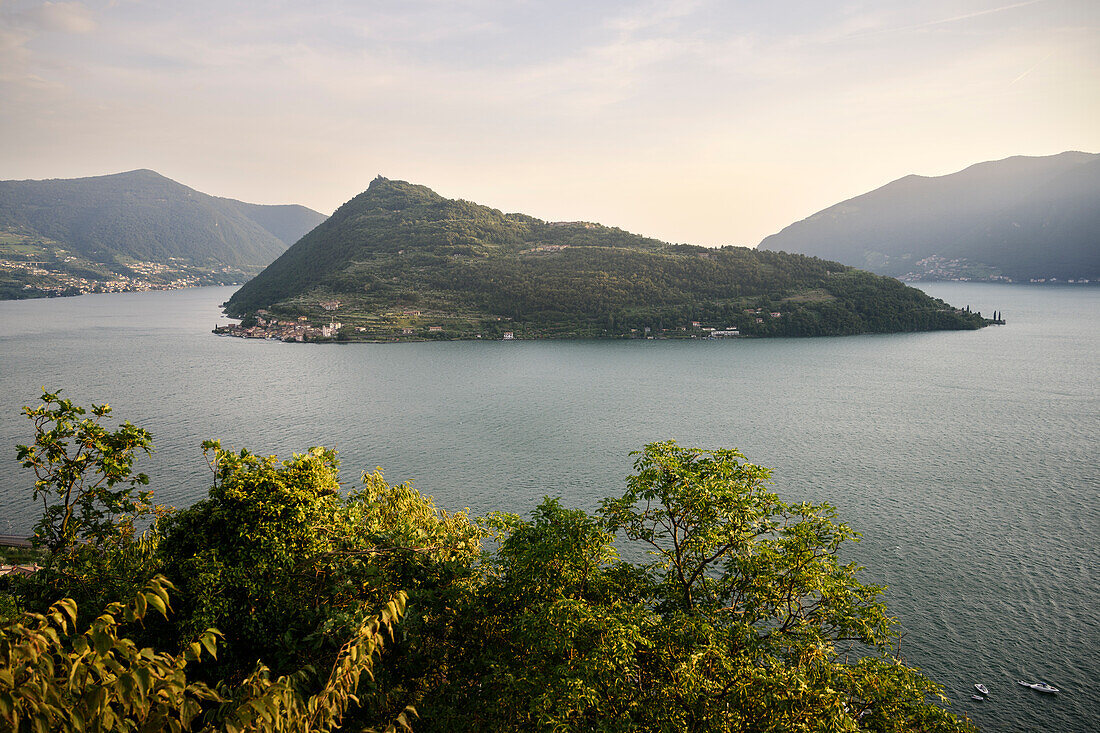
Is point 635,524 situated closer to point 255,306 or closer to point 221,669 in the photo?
point 221,669

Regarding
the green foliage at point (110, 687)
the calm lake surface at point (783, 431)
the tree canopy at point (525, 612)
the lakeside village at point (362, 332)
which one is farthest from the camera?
the lakeside village at point (362, 332)

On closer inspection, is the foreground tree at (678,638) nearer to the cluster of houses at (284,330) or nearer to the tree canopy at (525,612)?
the tree canopy at (525,612)

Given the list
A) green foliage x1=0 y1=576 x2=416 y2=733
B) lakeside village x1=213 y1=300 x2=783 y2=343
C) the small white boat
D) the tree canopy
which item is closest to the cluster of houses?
lakeside village x1=213 y1=300 x2=783 y2=343

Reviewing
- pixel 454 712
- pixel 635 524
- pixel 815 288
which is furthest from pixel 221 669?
pixel 815 288

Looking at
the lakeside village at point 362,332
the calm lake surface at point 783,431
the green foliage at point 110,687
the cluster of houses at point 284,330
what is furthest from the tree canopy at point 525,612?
the cluster of houses at point 284,330

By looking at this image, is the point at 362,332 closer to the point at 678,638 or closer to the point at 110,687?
the point at 678,638

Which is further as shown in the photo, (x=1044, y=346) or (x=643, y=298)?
(x=643, y=298)

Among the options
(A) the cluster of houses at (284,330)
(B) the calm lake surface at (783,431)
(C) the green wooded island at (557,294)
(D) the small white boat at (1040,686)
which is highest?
(C) the green wooded island at (557,294)

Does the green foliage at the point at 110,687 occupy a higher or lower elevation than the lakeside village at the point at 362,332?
lower
